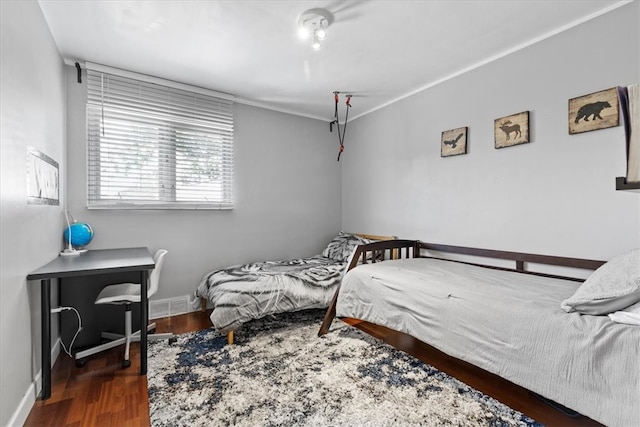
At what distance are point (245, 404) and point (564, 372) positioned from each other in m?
1.57

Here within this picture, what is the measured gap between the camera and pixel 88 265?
191 centimetres

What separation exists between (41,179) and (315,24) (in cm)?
203

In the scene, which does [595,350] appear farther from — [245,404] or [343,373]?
[245,404]

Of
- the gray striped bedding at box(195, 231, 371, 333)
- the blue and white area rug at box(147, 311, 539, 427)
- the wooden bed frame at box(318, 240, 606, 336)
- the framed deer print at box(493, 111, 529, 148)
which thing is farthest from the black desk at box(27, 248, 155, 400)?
the framed deer print at box(493, 111, 529, 148)

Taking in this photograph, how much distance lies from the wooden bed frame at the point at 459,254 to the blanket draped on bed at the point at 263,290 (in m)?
0.23

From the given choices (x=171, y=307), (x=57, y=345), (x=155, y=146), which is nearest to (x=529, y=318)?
(x=171, y=307)

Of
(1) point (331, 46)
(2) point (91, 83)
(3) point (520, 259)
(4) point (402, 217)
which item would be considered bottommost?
(3) point (520, 259)

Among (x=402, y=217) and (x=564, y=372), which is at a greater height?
(x=402, y=217)

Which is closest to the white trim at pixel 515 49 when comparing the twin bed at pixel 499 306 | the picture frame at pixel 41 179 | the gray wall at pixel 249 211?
the gray wall at pixel 249 211

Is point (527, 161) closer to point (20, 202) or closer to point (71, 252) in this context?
point (20, 202)

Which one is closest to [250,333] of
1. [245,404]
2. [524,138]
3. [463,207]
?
[245,404]

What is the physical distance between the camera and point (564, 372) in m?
1.33

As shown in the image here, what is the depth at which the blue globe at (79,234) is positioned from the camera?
2.44 meters

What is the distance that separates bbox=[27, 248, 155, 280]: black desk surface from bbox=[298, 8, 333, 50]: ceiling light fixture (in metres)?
1.88
